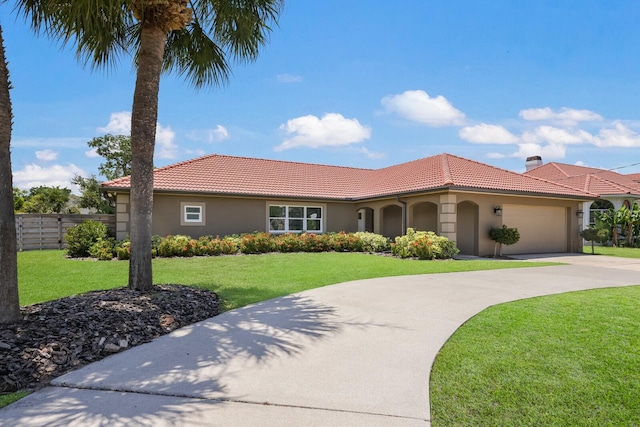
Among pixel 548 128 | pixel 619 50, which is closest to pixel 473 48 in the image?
pixel 619 50

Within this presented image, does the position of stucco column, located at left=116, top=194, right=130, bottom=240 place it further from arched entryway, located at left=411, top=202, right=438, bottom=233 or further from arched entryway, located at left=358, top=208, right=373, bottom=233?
arched entryway, located at left=411, top=202, right=438, bottom=233

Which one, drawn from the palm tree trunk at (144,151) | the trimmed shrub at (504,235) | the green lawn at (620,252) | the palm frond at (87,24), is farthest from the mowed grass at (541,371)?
the green lawn at (620,252)

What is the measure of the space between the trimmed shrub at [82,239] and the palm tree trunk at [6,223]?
35.0 feet

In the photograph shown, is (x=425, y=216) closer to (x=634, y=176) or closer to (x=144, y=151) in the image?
(x=144, y=151)

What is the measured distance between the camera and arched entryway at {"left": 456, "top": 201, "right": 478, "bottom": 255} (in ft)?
53.9

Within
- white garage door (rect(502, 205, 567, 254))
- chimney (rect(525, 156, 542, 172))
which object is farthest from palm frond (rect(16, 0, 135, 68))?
chimney (rect(525, 156, 542, 172))

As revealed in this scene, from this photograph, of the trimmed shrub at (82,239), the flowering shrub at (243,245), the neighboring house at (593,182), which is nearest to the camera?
the flowering shrub at (243,245)

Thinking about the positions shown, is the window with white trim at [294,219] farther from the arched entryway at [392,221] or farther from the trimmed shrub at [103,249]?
the trimmed shrub at [103,249]

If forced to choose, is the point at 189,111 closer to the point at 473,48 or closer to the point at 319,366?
the point at 473,48

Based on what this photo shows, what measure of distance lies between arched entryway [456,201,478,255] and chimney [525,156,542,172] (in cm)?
2130

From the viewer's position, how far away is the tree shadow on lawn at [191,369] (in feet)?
9.61

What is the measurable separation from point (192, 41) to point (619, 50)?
17389 mm

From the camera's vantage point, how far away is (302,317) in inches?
223

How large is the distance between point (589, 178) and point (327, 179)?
2025 centimetres
